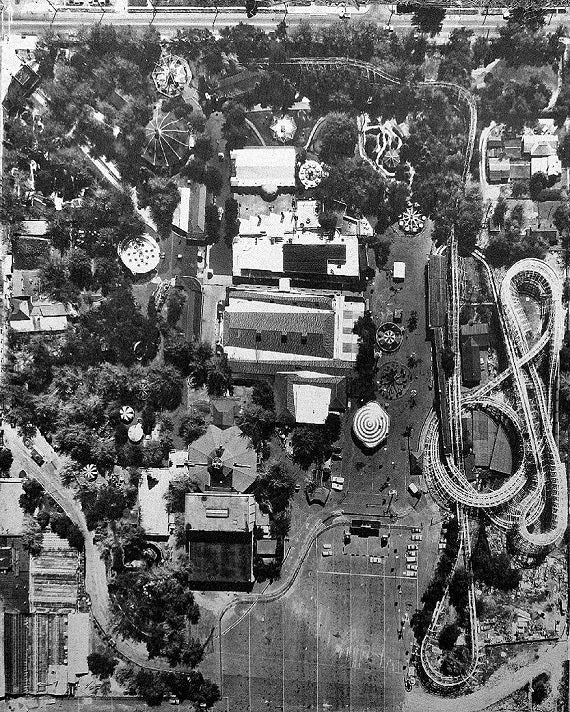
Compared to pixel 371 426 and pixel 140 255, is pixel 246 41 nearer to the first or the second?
pixel 140 255

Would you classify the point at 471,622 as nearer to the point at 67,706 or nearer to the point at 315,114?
the point at 67,706

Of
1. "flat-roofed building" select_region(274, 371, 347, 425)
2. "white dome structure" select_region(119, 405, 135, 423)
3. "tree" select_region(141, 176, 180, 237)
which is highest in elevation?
"tree" select_region(141, 176, 180, 237)

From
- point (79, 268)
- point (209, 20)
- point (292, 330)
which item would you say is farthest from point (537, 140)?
point (79, 268)

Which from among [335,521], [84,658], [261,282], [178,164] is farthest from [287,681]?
[178,164]

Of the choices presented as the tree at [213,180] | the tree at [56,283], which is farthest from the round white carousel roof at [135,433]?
the tree at [213,180]


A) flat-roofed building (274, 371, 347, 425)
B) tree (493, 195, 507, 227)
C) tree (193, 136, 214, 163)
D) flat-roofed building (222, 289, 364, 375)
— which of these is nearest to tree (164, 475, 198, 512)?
flat-roofed building (274, 371, 347, 425)

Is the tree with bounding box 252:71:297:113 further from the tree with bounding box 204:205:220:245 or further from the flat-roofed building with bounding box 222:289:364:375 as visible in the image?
the flat-roofed building with bounding box 222:289:364:375
